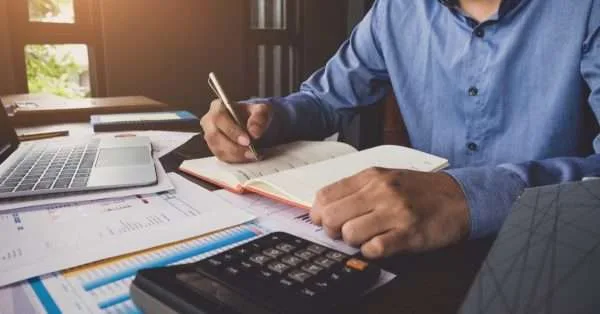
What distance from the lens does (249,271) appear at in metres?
0.38

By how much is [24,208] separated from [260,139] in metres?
0.42

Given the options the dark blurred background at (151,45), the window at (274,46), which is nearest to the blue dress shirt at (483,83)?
the dark blurred background at (151,45)

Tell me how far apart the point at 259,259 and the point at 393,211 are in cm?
15

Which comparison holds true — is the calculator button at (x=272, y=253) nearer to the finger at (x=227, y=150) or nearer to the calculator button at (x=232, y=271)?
the calculator button at (x=232, y=271)

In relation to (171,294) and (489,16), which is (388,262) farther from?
(489,16)

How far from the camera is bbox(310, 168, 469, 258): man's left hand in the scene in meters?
0.46

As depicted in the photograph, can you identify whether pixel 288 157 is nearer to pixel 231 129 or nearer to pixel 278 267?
pixel 231 129

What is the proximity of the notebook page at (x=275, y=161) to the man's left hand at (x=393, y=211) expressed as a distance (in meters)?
0.21

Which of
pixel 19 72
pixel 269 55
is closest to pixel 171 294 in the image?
pixel 19 72

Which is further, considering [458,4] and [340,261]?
[458,4]

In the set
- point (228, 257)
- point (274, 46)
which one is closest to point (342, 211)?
point (228, 257)

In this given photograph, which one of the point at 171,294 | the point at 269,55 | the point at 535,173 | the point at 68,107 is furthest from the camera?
the point at 269,55

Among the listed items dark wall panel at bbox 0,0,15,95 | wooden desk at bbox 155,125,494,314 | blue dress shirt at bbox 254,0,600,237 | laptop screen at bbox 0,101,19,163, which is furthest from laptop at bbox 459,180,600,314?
dark wall panel at bbox 0,0,15,95

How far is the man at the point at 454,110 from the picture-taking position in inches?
19.3
